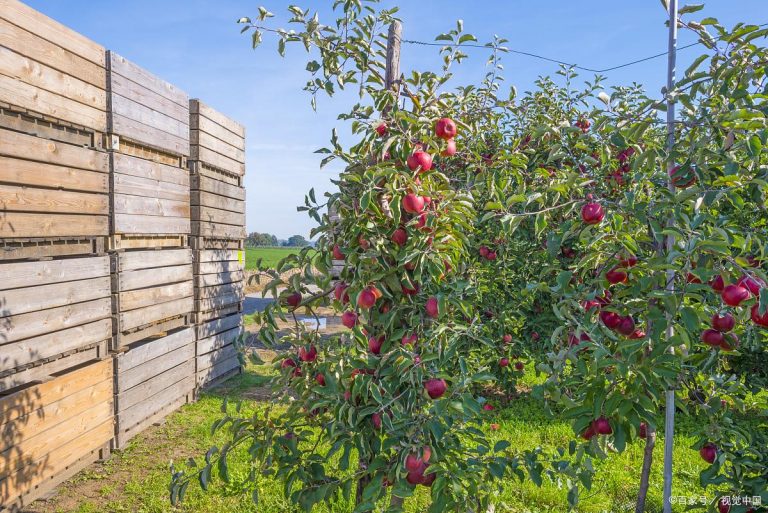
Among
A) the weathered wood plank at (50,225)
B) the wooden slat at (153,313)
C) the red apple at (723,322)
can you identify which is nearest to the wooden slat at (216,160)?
the wooden slat at (153,313)

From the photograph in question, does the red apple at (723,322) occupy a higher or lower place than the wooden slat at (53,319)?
higher

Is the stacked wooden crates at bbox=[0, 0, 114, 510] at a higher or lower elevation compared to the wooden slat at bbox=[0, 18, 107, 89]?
lower

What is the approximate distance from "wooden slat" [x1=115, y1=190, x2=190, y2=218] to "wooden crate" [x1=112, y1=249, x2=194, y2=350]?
1.19ft

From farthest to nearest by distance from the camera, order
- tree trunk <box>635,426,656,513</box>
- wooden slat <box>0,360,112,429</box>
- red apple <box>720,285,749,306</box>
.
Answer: wooden slat <box>0,360,112,429</box> < tree trunk <box>635,426,656,513</box> < red apple <box>720,285,749,306</box>

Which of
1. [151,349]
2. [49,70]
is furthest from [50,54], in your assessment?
[151,349]

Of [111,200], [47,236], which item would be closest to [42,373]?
[47,236]

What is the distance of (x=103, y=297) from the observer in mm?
4398

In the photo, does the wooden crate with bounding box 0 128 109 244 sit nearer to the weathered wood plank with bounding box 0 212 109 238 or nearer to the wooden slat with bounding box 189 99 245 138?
the weathered wood plank with bounding box 0 212 109 238

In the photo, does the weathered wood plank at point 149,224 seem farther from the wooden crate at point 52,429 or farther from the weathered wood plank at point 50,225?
the wooden crate at point 52,429

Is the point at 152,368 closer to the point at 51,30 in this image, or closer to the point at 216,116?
the point at 51,30

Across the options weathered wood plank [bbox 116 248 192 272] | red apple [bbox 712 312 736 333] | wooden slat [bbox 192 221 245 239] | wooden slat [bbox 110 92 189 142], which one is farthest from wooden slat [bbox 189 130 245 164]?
red apple [bbox 712 312 736 333]

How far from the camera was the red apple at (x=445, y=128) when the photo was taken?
2337 mm

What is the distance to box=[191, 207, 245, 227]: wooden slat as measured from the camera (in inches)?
240

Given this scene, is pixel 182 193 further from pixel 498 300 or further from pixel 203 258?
pixel 498 300
